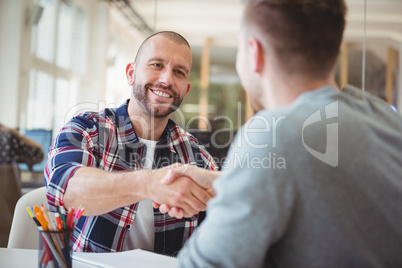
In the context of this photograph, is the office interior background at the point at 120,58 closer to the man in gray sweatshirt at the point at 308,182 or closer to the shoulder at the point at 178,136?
the shoulder at the point at 178,136

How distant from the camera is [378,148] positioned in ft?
2.09

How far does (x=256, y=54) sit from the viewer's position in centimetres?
72

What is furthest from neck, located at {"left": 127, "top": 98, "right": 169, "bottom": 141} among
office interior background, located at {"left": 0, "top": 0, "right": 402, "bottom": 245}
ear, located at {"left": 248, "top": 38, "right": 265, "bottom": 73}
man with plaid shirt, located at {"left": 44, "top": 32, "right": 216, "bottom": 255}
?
office interior background, located at {"left": 0, "top": 0, "right": 402, "bottom": 245}

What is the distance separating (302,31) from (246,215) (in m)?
0.32

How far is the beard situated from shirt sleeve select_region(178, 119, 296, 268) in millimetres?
1175

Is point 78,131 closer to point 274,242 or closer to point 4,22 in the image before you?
point 274,242

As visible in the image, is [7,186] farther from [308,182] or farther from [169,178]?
[308,182]

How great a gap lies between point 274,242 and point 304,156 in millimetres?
136

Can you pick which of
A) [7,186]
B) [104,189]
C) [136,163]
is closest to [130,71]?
[136,163]

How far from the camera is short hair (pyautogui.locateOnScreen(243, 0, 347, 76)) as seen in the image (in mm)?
686

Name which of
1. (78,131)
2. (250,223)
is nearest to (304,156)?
(250,223)

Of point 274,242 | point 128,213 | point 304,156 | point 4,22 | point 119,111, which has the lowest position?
point 128,213

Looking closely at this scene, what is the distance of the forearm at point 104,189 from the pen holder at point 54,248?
0.35 metres

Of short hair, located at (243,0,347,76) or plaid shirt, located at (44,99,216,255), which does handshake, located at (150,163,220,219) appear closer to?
plaid shirt, located at (44,99,216,255)
